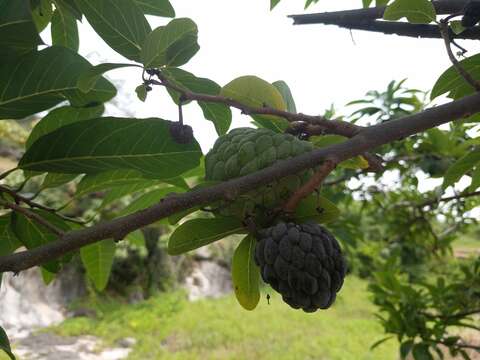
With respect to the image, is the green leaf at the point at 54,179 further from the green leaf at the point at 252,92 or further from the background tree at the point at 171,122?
the green leaf at the point at 252,92

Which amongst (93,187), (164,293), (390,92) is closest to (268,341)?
(164,293)

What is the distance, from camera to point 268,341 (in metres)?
6.05

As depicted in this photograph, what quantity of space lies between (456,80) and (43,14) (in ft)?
2.70

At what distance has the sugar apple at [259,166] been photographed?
617 mm

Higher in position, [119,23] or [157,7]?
[157,7]

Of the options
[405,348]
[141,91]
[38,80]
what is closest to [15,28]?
[38,80]

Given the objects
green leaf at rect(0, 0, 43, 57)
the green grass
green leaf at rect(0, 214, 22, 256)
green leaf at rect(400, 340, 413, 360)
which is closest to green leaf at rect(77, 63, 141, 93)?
green leaf at rect(0, 0, 43, 57)

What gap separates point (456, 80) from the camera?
29.6 inches

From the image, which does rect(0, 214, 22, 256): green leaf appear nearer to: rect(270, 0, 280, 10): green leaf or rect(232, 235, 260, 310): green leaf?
rect(232, 235, 260, 310): green leaf

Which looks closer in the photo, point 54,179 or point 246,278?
point 246,278

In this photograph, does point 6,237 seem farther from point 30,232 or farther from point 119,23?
point 119,23

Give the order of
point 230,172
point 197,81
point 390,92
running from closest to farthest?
point 230,172
point 197,81
point 390,92

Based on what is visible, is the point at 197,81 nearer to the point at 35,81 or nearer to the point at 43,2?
the point at 35,81

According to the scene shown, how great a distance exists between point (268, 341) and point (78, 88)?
5.89 meters
